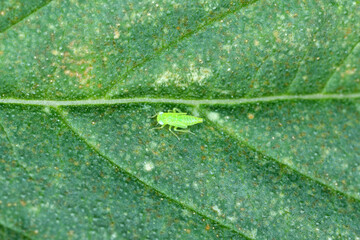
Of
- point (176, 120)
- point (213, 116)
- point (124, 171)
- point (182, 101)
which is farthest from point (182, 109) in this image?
point (124, 171)

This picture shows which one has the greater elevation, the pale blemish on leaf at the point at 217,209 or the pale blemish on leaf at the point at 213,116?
the pale blemish on leaf at the point at 213,116

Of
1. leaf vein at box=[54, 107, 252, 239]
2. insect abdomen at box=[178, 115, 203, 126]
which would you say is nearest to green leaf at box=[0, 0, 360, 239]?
leaf vein at box=[54, 107, 252, 239]

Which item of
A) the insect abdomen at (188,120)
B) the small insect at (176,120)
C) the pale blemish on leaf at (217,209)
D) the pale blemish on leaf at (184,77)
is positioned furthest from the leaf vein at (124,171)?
the pale blemish on leaf at (184,77)

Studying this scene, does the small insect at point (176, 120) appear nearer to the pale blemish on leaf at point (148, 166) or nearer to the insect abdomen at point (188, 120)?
the insect abdomen at point (188, 120)

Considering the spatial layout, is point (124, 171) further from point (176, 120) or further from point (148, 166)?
point (176, 120)

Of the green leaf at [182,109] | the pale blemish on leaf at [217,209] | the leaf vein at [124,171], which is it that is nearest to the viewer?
the green leaf at [182,109]

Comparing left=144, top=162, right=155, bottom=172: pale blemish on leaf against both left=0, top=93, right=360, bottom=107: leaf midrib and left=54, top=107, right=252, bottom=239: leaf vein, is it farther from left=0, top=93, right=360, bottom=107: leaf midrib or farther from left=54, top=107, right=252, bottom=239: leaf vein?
left=0, top=93, right=360, bottom=107: leaf midrib

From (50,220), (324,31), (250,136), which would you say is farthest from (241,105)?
(50,220)
